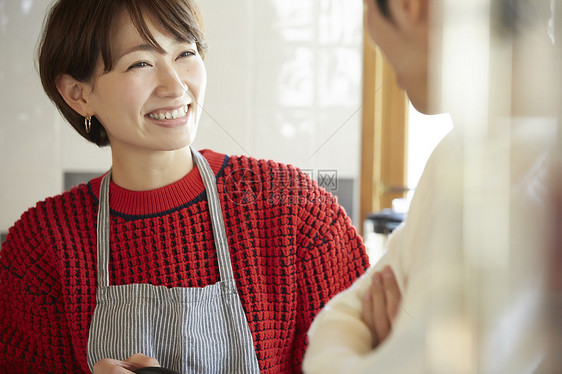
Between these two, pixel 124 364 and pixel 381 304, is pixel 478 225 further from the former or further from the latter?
pixel 124 364

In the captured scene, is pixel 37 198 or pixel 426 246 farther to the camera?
pixel 37 198

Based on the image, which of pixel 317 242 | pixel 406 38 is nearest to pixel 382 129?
pixel 406 38

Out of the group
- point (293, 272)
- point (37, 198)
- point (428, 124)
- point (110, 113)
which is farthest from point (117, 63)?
point (37, 198)

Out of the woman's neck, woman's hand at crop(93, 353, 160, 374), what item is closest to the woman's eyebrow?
the woman's neck

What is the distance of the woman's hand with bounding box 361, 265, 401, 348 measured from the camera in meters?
0.13

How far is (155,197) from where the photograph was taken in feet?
1.53

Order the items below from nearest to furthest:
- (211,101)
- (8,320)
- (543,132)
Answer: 1. (543,132)
2. (8,320)
3. (211,101)

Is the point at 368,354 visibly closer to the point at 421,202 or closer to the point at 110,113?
the point at 421,202

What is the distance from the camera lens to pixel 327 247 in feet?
1.27

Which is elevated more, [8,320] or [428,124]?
[428,124]

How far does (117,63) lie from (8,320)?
255 mm

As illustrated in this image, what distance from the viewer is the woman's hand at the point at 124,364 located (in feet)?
1.23

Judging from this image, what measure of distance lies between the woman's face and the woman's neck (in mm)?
49

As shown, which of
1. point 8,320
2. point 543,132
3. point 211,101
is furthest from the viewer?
point 211,101
